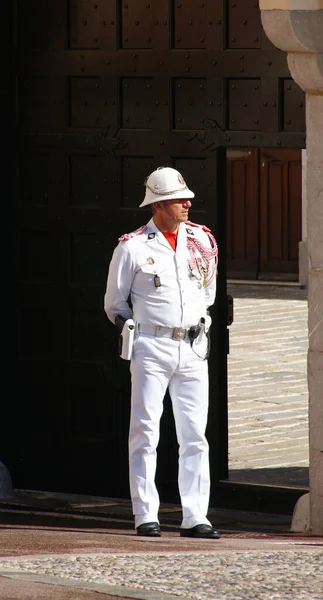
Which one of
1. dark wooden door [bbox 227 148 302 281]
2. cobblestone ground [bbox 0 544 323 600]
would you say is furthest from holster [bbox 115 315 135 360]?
dark wooden door [bbox 227 148 302 281]

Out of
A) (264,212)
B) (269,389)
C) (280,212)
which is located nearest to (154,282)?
(269,389)

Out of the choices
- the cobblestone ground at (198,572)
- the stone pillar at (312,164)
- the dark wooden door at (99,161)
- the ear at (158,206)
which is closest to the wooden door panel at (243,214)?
the dark wooden door at (99,161)

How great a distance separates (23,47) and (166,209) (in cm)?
255

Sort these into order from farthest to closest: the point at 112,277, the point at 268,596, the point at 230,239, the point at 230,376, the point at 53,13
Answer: the point at 230,239
the point at 230,376
the point at 53,13
the point at 112,277
the point at 268,596

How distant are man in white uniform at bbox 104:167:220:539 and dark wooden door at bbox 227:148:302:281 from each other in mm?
14542

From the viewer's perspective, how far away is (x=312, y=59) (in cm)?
866

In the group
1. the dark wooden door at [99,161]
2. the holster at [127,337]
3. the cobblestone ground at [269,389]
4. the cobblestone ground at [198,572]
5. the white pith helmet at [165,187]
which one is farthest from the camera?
the cobblestone ground at [269,389]

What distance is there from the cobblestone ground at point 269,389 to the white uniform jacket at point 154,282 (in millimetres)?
2543

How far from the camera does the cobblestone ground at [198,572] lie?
602 cm

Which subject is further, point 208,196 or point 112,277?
point 208,196

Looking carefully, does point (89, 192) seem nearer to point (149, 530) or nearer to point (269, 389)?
point (149, 530)

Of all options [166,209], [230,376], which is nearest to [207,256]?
[166,209]

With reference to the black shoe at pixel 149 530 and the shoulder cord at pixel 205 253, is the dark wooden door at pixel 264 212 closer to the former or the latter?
the shoulder cord at pixel 205 253

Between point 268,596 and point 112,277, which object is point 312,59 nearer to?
point 112,277
